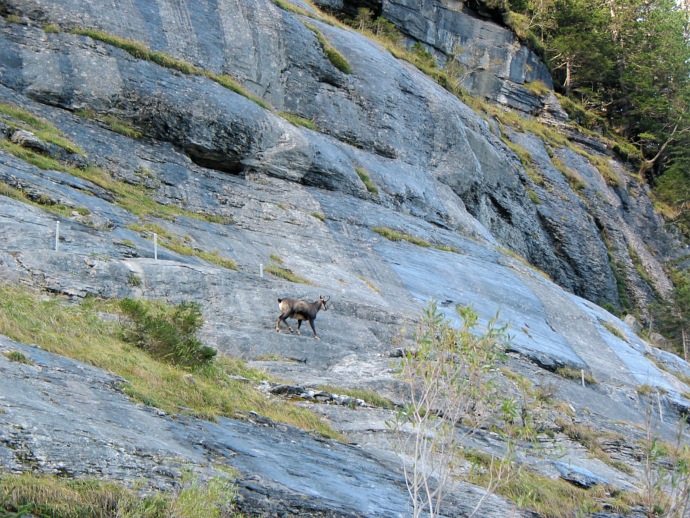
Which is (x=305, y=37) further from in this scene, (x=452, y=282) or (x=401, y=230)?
(x=452, y=282)

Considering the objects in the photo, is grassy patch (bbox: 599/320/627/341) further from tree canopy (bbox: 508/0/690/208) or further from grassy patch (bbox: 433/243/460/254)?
tree canopy (bbox: 508/0/690/208)

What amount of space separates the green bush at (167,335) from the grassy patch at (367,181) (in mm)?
15359

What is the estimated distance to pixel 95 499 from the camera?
744 centimetres

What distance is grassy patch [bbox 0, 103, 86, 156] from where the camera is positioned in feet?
73.1

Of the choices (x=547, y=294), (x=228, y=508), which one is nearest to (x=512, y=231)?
(x=547, y=294)

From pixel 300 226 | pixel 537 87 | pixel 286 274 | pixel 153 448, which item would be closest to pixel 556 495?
pixel 153 448

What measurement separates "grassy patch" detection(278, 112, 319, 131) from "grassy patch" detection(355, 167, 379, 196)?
2311mm

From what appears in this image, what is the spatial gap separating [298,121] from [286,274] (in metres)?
10.3

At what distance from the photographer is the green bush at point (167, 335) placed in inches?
530

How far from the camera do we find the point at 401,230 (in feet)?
91.4

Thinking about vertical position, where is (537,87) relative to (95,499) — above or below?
above

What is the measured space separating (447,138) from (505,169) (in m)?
4.43

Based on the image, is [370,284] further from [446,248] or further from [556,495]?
[556,495]

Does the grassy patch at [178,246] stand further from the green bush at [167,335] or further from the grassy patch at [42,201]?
the green bush at [167,335]
